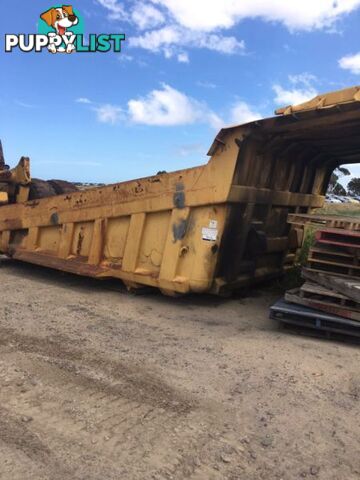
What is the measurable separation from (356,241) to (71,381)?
2.73m

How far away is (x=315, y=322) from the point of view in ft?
13.8

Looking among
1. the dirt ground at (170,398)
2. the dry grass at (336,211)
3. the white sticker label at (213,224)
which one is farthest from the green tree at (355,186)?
the dirt ground at (170,398)

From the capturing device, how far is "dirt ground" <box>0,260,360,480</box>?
2.33 meters

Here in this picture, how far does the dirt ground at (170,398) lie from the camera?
7.65 ft

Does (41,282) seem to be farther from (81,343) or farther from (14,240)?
(81,343)

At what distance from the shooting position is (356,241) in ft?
14.1

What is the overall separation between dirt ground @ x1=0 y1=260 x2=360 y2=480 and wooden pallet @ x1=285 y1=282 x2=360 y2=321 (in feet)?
0.95

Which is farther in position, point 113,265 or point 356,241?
point 113,265

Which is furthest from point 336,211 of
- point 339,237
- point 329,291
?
point 329,291

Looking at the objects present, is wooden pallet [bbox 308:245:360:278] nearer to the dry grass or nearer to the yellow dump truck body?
the yellow dump truck body

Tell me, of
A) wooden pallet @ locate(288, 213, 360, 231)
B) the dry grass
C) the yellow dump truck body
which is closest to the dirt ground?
the yellow dump truck body

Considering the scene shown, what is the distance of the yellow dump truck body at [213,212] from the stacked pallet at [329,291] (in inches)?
36.9

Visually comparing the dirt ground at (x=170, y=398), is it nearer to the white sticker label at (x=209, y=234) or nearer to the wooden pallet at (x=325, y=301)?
the wooden pallet at (x=325, y=301)

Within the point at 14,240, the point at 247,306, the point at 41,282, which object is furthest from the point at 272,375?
the point at 14,240
